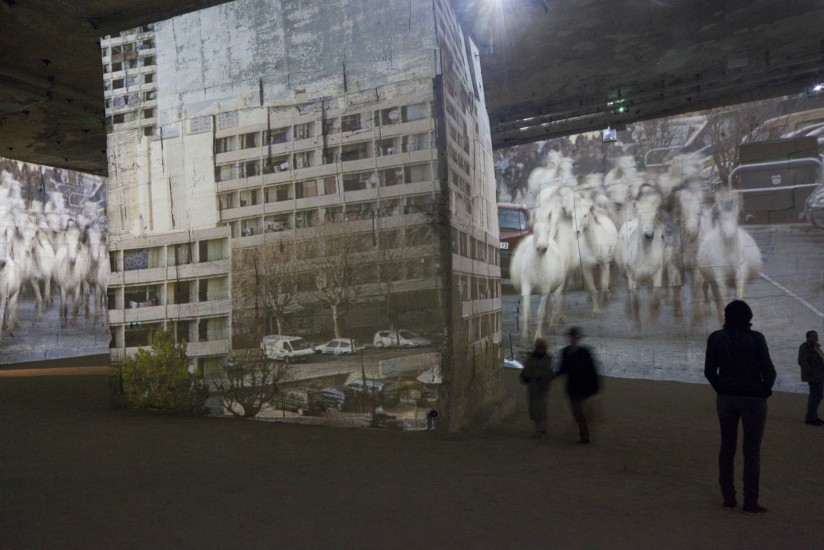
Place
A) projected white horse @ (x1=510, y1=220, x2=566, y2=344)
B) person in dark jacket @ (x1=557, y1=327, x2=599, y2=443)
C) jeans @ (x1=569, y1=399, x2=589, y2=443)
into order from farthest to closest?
projected white horse @ (x1=510, y1=220, x2=566, y2=344) < jeans @ (x1=569, y1=399, x2=589, y2=443) < person in dark jacket @ (x1=557, y1=327, x2=599, y2=443)

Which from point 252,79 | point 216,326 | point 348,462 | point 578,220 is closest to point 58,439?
point 216,326

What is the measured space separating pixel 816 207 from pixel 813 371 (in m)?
4.90

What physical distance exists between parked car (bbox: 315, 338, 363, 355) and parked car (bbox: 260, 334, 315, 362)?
0.16 m

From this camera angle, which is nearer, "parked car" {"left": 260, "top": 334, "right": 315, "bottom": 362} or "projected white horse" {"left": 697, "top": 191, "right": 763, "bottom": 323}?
"parked car" {"left": 260, "top": 334, "right": 315, "bottom": 362}

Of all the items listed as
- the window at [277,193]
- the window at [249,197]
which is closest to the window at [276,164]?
the window at [277,193]

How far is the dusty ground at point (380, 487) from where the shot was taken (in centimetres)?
379

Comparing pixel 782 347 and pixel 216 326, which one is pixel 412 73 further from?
pixel 782 347

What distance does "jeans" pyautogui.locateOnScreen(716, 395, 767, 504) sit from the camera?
411 centimetres

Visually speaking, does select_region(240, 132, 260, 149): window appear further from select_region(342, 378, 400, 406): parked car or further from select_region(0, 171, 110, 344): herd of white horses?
select_region(0, 171, 110, 344): herd of white horses

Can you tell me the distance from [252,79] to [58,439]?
5.15m

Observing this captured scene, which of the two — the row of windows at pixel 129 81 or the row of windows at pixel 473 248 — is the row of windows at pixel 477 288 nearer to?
the row of windows at pixel 473 248

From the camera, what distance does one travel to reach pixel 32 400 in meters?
10.5

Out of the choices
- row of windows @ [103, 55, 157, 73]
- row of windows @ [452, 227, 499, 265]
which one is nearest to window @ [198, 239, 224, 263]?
row of windows @ [103, 55, 157, 73]

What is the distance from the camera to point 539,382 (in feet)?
23.8
